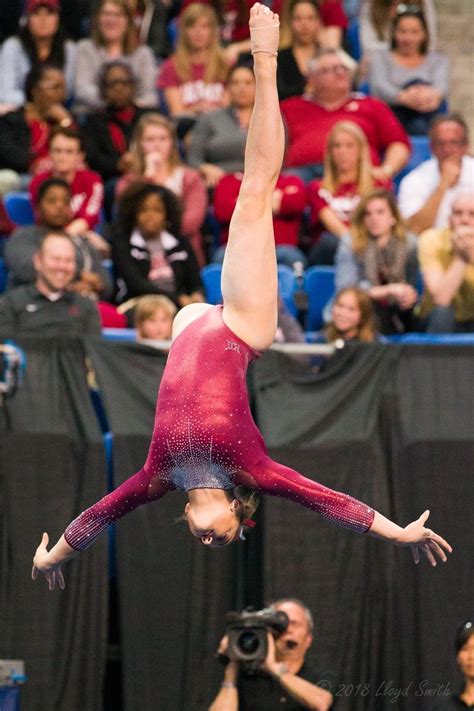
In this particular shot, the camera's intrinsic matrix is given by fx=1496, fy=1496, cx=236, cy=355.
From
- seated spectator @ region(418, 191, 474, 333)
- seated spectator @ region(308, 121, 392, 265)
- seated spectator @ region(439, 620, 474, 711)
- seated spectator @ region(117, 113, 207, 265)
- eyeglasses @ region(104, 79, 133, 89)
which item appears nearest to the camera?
seated spectator @ region(439, 620, 474, 711)

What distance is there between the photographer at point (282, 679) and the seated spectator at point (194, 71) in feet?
11.5

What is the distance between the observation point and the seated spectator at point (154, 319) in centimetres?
664

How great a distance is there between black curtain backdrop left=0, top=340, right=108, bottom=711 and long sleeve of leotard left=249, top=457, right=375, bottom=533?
5.64 ft

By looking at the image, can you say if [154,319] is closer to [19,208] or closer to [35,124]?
[19,208]

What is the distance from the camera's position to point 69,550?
485cm

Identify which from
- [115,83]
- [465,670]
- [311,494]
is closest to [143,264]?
[115,83]

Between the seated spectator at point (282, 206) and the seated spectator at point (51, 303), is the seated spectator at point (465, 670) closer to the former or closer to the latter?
the seated spectator at point (51, 303)

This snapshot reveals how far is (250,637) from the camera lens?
587 cm

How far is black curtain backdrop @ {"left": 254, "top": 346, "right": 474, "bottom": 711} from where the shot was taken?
609 centimetres

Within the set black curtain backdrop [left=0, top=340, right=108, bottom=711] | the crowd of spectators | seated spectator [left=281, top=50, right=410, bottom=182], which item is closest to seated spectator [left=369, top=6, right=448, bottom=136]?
the crowd of spectators

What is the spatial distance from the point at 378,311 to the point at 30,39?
2926 millimetres

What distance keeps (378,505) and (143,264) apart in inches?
74.0

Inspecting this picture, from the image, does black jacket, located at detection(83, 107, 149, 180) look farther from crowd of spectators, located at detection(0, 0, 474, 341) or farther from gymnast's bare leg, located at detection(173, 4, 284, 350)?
gymnast's bare leg, located at detection(173, 4, 284, 350)

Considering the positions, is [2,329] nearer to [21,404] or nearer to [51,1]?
[21,404]
